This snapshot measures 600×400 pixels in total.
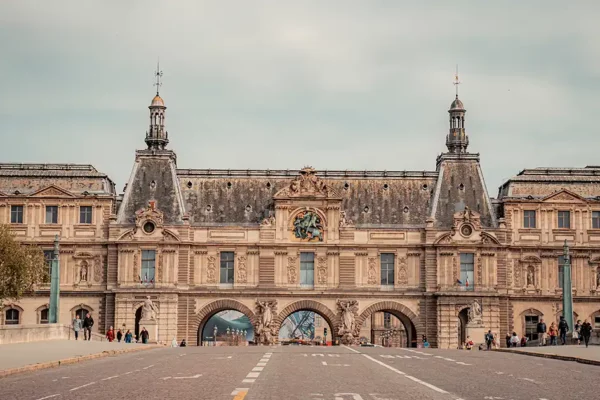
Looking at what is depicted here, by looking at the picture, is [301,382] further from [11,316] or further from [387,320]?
[387,320]

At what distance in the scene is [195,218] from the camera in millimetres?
95500

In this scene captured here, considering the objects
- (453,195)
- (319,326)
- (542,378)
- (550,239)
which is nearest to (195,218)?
(453,195)

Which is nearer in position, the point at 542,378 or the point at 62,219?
the point at 542,378

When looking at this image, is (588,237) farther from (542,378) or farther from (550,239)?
(542,378)

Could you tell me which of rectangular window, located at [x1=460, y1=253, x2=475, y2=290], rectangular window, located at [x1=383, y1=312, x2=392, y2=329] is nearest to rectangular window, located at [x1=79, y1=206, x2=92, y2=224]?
rectangular window, located at [x1=460, y1=253, x2=475, y2=290]

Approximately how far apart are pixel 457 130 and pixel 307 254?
18.5 metres

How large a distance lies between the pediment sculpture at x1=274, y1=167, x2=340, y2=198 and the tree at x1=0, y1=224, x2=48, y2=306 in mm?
20458

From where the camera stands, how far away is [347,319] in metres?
92.6

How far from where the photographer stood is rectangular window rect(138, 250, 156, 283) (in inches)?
3661

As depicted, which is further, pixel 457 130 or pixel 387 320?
pixel 387 320

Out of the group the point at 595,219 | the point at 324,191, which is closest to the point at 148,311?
the point at 324,191

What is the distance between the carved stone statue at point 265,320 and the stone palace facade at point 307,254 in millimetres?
116

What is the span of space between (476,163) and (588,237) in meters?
11.5

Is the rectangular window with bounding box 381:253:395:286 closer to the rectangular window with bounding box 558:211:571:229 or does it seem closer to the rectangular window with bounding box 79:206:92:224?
the rectangular window with bounding box 558:211:571:229
